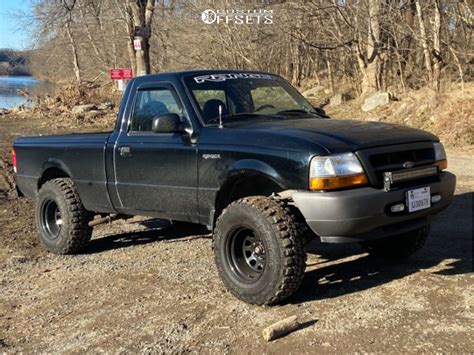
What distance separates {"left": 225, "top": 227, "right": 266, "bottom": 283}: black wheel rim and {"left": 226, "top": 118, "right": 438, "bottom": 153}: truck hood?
856mm

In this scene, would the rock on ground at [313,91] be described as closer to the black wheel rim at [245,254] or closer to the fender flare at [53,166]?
the fender flare at [53,166]

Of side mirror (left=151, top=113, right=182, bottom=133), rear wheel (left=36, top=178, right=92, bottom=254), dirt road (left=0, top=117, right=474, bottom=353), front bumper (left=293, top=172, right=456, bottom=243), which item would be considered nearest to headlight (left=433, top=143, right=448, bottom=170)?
front bumper (left=293, top=172, right=456, bottom=243)

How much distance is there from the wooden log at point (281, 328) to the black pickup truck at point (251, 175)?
320 millimetres

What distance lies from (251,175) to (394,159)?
3.64 feet

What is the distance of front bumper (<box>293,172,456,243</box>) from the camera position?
3.92m

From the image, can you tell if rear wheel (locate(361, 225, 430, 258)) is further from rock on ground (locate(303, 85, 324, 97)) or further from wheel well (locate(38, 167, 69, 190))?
rock on ground (locate(303, 85, 324, 97))

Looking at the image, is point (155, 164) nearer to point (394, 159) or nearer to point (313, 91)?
point (394, 159)

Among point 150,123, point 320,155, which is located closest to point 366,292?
point 320,155

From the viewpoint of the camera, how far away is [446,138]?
1324 centimetres

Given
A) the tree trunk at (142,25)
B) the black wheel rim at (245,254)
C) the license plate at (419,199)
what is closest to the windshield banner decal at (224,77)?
the black wheel rim at (245,254)

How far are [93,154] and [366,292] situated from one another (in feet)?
10.1

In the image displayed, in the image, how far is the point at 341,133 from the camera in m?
4.26

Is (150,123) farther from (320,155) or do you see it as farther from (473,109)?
(473,109)

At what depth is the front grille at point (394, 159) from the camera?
405 centimetres
